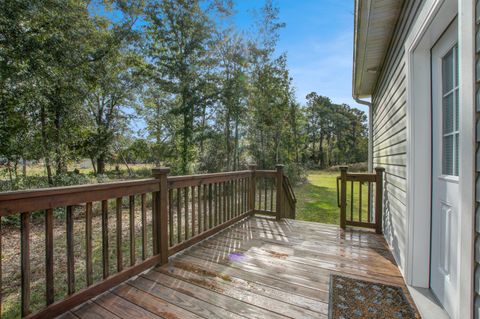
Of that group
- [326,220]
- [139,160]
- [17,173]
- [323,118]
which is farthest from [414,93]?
[323,118]

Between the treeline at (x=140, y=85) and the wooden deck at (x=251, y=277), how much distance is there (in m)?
5.26

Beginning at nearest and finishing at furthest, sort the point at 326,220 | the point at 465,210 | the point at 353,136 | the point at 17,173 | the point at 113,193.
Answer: the point at 465,210
the point at 113,193
the point at 17,173
the point at 326,220
the point at 353,136

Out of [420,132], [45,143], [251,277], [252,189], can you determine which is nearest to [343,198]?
[252,189]

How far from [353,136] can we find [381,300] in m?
26.5

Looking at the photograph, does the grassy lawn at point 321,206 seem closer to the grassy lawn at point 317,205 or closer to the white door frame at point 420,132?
the grassy lawn at point 317,205

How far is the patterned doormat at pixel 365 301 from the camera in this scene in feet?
5.71

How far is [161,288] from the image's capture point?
2.08 m

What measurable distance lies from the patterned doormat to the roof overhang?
2701mm

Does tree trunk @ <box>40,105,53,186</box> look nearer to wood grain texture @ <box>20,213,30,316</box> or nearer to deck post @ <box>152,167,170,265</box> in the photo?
deck post @ <box>152,167,170,265</box>

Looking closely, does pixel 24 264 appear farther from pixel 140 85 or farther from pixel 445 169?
pixel 140 85

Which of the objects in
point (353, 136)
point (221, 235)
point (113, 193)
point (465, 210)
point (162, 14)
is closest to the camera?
point (465, 210)

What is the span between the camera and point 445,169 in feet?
5.98

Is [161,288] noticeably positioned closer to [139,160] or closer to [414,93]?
[414,93]

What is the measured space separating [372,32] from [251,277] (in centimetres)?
313
